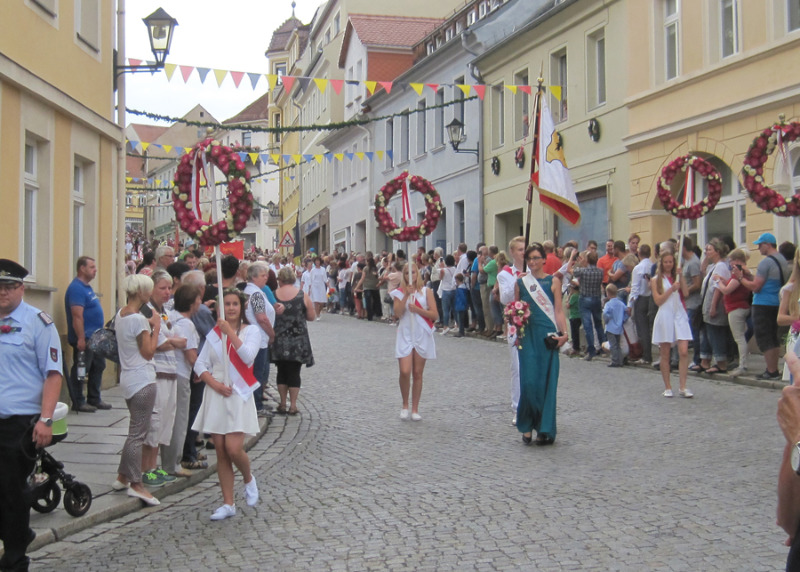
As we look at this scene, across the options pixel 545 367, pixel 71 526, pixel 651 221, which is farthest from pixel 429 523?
pixel 651 221

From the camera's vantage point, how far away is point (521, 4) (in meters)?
30.7


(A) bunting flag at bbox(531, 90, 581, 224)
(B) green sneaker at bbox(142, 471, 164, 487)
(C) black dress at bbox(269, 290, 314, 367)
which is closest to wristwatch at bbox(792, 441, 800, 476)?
(B) green sneaker at bbox(142, 471, 164, 487)

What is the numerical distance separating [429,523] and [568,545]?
1.06 m

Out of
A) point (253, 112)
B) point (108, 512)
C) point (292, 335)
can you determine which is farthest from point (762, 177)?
point (253, 112)

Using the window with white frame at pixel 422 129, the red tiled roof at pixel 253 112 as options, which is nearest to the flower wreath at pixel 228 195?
the window with white frame at pixel 422 129

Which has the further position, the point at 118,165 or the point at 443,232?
the point at 443,232

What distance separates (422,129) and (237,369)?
103 ft

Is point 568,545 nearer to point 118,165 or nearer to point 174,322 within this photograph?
point 174,322

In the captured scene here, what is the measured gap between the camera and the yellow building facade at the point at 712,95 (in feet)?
58.1

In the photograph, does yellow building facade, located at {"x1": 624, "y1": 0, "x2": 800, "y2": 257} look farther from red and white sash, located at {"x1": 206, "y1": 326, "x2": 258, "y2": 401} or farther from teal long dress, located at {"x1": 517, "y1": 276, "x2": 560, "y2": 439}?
red and white sash, located at {"x1": 206, "y1": 326, "x2": 258, "y2": 401}

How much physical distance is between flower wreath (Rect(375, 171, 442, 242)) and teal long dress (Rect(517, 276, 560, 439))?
262 cm

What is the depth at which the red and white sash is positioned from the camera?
7598 millimetres

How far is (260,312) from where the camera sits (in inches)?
441

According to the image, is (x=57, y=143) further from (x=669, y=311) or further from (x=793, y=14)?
(x=793, y=14)
